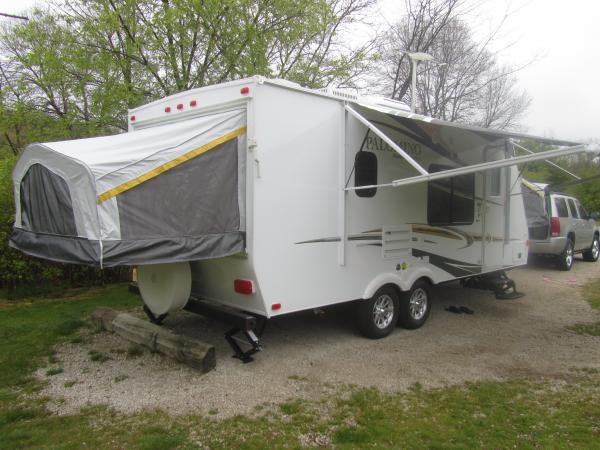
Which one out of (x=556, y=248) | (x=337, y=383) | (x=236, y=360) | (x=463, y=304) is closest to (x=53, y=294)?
(x=236, y=360)

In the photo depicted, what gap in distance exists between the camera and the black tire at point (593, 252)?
1329 centimetres

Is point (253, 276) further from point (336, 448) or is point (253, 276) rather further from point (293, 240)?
point (336, 448)

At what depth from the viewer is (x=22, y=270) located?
24.7 feet

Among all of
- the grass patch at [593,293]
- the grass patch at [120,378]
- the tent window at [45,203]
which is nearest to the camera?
the tent window at [45,203]

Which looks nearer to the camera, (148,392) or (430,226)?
(148,392)

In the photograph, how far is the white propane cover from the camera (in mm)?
4656

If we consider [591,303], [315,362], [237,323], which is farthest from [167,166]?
[591,303]

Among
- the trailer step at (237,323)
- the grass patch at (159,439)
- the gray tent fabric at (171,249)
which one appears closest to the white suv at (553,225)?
the trailer step at (237,323)

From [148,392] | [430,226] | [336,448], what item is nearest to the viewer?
[336,448]

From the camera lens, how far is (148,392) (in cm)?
422

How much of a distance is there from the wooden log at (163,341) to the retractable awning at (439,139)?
2243 millimetres

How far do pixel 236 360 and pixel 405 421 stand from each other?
1.90m

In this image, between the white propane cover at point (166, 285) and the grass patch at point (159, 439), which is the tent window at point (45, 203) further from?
the grass patch at point (159, 439)

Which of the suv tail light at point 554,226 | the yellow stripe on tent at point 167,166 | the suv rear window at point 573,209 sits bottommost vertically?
the suv tail light at point 554,226
